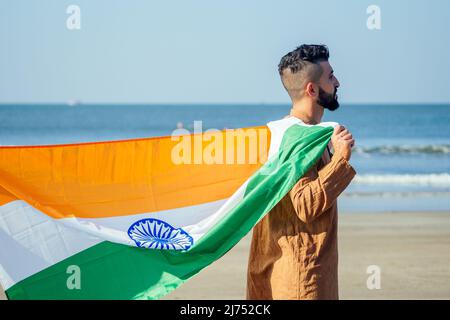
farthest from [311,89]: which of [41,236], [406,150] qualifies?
[406,150]

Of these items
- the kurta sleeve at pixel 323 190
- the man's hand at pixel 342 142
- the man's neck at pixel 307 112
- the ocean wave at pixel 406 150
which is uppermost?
the man's neck at pixel 307 112

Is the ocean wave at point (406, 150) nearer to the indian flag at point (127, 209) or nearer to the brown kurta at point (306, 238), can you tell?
the indian flag at point (127, 209)

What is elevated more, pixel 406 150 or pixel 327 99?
pixel 327 99

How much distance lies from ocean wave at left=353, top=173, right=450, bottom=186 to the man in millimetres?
15840

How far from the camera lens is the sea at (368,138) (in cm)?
1603

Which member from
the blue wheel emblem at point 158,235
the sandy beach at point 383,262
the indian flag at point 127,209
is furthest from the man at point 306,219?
the sandy beach at point 383,262

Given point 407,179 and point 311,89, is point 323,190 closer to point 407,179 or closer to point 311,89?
point 311,89

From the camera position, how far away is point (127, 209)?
392 centimetres

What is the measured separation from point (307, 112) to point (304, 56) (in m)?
0.25

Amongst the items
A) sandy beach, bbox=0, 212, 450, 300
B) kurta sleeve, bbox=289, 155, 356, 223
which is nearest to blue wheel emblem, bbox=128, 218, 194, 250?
kurta sleeve, bbox=289, 155, 356, 223

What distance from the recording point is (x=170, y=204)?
387cm

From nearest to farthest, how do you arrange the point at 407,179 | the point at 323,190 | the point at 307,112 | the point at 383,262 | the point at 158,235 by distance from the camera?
the point at 323,190, the point at 307,112, the point at 158,235, the point at 383,262, the point at 407,179

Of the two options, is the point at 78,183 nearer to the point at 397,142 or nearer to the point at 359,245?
the point at 359,245
